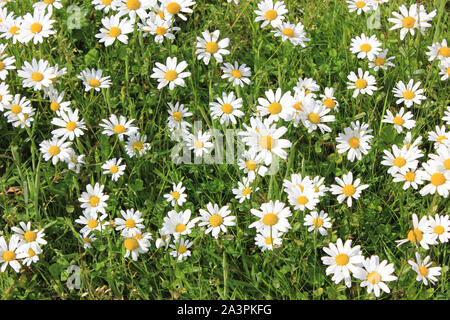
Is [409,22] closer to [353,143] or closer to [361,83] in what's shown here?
[361,83]

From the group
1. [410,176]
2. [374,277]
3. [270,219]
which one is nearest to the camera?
[374,277]

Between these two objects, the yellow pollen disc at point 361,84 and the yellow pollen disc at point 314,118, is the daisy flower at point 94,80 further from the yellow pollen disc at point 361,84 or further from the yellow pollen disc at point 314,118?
the yellow pollen disc at point 361,84

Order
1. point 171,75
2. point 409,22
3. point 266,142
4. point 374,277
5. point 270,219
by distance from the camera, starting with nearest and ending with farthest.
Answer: point 374,277 < point 270,219 < point 266,142 < point 171,75 < point 409,22

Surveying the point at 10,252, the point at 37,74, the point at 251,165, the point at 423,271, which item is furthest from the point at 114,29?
the point at 423,271

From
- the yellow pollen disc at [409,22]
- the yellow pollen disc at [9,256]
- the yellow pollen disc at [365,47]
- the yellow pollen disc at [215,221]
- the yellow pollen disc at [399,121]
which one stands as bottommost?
the yellow pollen disc at [9,256]

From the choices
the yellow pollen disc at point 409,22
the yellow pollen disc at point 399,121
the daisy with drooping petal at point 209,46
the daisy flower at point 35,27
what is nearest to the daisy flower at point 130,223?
the daisy with drooping petal at point 209,46

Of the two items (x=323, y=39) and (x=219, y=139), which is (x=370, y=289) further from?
(x=323, y=39)

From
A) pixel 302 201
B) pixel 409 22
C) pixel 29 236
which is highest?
pixel 409 22
